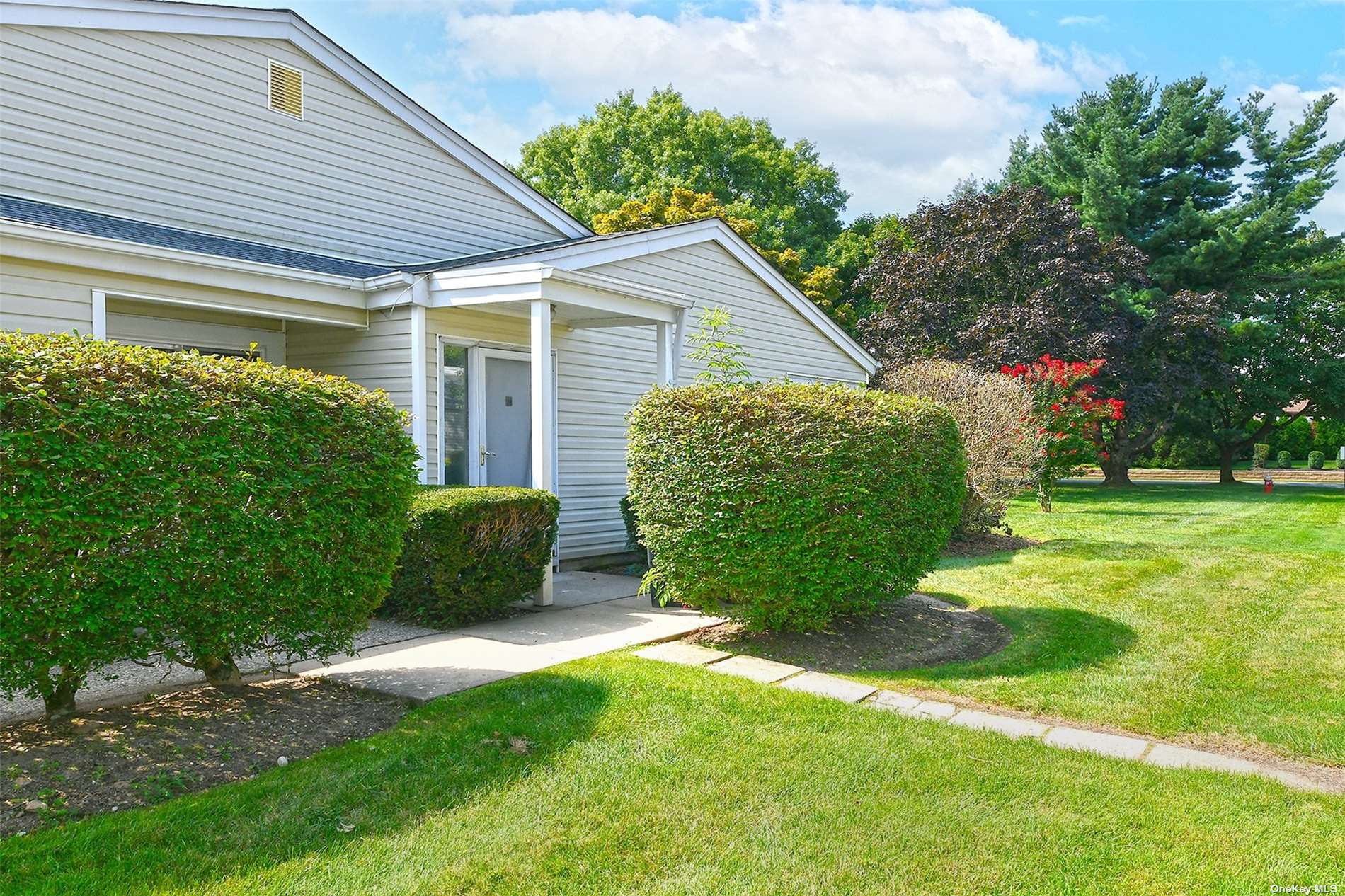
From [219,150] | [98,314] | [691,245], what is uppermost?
[219,150]

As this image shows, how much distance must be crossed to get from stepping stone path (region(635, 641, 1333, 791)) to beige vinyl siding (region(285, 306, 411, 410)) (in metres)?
4.13

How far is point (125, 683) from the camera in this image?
488 cm

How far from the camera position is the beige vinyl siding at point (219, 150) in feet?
25.8

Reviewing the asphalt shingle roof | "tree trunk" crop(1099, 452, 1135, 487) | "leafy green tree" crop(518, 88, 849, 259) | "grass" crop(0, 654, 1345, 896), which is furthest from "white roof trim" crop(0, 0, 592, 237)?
"leafy green tree" crop(518, 88, 849, 259)

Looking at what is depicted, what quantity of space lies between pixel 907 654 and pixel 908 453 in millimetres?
1357

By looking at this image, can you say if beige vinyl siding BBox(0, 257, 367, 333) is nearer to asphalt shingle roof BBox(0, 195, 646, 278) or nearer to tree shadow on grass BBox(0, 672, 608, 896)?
asphalt shingle roof BBox(0, 195, 646, 278)

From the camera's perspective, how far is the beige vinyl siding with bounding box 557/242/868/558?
33.3 ft

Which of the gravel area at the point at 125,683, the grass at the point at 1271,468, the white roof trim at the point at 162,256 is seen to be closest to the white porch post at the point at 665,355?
the white roof trim at the point at 162,256

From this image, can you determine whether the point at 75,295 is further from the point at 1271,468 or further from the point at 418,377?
the point at 1271,468

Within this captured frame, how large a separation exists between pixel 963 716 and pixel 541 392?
4.52 metres

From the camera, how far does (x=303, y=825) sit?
322cm

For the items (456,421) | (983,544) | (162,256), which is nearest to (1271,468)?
(983,544)

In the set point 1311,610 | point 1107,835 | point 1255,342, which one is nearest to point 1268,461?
point 1255,342

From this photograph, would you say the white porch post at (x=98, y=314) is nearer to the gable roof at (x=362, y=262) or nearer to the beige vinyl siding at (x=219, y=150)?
the gable roof at (x=362, y=262)
